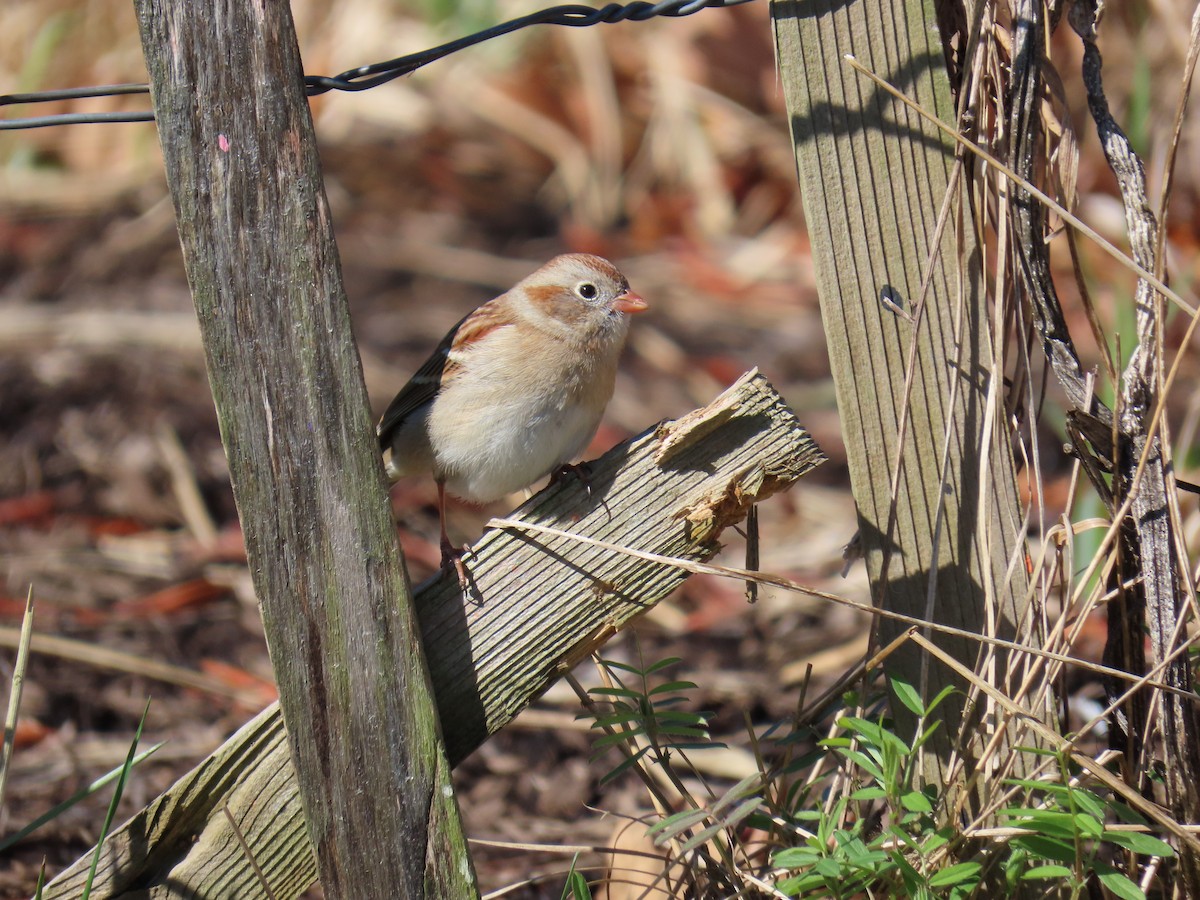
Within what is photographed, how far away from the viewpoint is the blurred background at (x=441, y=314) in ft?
12.7

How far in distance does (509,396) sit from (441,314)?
3631 millimetres

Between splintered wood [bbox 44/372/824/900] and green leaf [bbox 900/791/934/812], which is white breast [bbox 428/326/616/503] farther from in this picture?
green leaf [bbox 900/791/934/812]

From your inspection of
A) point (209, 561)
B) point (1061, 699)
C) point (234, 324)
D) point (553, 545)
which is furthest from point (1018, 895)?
point (209, 561)

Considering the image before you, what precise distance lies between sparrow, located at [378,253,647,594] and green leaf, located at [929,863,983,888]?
52.7 inches

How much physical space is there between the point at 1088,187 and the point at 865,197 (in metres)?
4.58

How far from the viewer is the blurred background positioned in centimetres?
386

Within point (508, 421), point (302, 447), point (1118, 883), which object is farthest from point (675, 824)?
point (508, 421)

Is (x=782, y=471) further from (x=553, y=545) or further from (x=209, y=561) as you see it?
(x=209, y=561)

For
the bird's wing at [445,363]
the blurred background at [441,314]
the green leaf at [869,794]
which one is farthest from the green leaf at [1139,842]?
the bird's wing at [445,363]

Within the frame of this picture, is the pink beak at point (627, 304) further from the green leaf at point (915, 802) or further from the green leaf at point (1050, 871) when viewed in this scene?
the green leaf at point (1050, 871)

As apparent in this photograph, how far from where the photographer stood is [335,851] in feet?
6.71

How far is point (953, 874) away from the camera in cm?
187

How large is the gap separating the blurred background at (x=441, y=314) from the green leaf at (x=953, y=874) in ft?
2.28

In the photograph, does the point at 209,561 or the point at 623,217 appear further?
the point at 623,217
